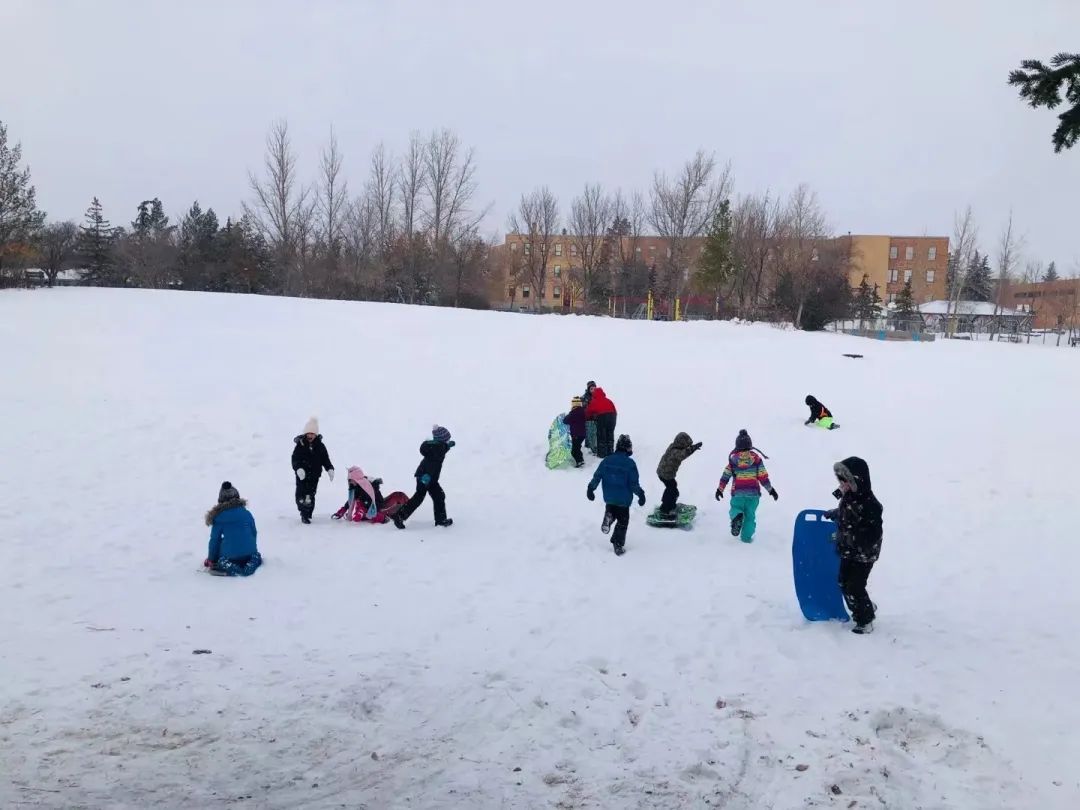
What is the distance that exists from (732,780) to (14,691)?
5.08 m

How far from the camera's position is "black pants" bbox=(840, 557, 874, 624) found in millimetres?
6730

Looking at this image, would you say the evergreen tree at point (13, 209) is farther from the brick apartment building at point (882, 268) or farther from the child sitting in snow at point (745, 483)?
the brick apartment building at point (882, 268)

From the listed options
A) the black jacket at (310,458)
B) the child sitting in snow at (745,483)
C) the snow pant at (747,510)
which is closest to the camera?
the child sitting in snow at (745,483)

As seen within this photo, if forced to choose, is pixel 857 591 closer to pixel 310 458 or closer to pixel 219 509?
pixel 219 509

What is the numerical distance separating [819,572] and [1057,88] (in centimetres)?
448

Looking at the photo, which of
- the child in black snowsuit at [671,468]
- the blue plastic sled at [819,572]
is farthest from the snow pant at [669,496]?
the blue plastic sled at [819,572]

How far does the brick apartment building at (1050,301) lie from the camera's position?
192ft

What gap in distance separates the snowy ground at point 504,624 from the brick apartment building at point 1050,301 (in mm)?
50359

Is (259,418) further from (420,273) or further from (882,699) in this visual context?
(420,273)

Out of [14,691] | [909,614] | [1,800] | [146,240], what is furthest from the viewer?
[146,240]

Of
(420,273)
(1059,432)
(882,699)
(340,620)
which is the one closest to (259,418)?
(340,620)

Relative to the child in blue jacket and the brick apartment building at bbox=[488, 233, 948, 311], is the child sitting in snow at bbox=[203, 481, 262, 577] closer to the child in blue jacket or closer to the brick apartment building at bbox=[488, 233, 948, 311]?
the child in blue jacket

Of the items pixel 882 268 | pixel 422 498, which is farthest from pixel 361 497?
pixel 882 268

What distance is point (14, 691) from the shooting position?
5.38m
